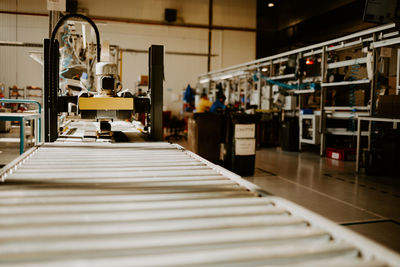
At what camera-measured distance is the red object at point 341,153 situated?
6934 millimetres

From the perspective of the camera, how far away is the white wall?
47.4 feet

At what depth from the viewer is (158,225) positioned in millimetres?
1034

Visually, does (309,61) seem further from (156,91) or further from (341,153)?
(156,91)

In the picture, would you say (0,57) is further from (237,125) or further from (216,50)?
(237,125)

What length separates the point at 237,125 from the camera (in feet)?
17.2

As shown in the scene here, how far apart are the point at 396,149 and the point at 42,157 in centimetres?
518

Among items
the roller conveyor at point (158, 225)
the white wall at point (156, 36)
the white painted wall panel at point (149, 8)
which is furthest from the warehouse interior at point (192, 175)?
the white painted wall panel at point (149, 8)

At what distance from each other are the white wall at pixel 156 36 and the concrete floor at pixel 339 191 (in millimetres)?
9176

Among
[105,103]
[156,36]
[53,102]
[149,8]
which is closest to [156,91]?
[105,103]

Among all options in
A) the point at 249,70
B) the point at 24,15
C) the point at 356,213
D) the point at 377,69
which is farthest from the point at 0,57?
the point at 356,213

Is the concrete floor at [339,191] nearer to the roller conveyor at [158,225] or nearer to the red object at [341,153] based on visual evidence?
the red object at [341,153]

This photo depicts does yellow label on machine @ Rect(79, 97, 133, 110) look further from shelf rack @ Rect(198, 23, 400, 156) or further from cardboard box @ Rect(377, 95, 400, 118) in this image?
shelf rack @ Rect(198, 23, 400, 156)

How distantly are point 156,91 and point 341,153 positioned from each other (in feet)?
16.1

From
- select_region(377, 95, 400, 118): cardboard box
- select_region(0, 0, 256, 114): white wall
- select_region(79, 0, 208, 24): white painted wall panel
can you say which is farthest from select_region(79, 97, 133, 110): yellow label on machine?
select_region(79, 0, 208, 24): white painted wall panel
